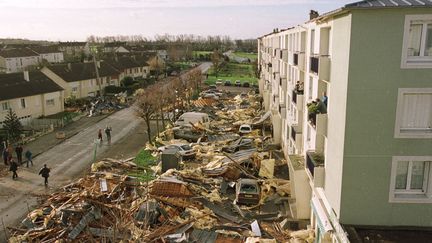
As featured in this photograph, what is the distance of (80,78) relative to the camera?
196ft

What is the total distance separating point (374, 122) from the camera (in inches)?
523

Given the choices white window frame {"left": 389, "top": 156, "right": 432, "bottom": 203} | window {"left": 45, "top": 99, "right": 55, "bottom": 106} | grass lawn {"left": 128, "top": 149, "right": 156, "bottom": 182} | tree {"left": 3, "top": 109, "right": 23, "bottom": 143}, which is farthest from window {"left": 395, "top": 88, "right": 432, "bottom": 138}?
window {"left": 45, "top": 99, "right": 55, "bottom": 106}

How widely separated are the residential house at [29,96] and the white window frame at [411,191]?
39.6m

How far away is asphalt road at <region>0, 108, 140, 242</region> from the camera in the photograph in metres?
22.4

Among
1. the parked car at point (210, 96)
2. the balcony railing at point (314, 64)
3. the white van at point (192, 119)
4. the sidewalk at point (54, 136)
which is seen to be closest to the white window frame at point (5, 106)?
the sidewalk at point (54, 136)

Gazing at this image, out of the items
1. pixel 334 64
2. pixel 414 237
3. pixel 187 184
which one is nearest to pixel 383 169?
pixel 414 237

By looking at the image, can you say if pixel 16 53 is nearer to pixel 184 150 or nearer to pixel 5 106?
pixel 5 106

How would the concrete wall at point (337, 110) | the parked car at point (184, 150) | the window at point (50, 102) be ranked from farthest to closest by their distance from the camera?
the window at point (50, 102)
the parked car at point (184, 150)
the concrete wall at point (337, 110)

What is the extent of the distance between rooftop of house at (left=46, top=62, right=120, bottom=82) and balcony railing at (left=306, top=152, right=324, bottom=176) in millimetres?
47803

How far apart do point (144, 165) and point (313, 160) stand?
52.3 feet

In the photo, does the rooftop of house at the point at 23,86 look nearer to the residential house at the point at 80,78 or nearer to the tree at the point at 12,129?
the residential house at the point at 80,78

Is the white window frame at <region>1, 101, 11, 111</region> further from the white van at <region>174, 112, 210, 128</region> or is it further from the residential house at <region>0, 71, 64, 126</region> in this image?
the white van at <region>174, 112, 210, 128</region>

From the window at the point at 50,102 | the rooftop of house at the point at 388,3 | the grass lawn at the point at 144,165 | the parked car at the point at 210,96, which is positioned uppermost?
the rooftop of house at the point at 388,3

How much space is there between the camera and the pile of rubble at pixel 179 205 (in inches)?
708
